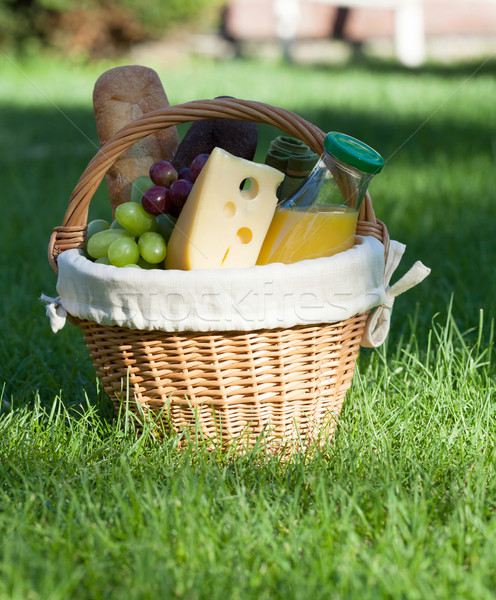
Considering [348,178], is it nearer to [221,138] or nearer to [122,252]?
[221,138]

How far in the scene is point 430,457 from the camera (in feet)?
4.57

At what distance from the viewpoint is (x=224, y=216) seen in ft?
4.49

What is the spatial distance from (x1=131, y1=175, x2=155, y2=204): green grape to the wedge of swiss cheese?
18 cm

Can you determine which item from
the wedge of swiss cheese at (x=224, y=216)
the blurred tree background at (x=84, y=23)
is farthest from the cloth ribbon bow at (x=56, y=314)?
the blurred tree background at (x=84, y=23)

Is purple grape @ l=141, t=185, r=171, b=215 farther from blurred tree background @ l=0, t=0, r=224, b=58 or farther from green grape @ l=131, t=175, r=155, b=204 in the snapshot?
blurred tree background @ l=0, t=0, r=224, b=58

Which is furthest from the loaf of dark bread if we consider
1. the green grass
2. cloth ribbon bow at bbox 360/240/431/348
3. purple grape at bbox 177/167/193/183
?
the green grass

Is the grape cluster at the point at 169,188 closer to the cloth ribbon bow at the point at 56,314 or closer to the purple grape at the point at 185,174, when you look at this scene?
the purple grape at the point at 185,174

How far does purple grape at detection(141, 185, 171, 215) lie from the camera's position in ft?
4.73

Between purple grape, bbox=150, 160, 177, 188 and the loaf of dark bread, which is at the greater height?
the loaf of dark bread

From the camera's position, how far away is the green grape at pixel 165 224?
149cm

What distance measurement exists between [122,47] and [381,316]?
440 inches

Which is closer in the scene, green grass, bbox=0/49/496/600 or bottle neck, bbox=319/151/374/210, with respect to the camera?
green grass, bbox=0/49/496/600

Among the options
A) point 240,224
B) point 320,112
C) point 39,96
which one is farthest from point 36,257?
point 39,96

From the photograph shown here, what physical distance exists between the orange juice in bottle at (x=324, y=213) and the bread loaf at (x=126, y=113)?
0.44 meters
